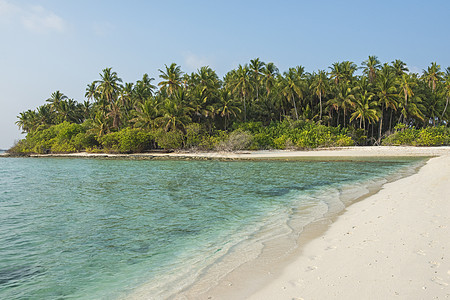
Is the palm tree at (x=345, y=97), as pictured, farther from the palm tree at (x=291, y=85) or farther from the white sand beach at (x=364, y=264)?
the white sand beach at (x=364, y=264)

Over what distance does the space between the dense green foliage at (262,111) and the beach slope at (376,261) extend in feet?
130

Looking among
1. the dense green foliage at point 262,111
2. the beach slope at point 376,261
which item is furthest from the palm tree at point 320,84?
the beach slope at point 376,261

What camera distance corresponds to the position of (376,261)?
4406 mm

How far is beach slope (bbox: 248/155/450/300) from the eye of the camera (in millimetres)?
3496

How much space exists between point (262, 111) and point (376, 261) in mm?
57423

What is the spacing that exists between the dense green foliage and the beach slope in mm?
39675

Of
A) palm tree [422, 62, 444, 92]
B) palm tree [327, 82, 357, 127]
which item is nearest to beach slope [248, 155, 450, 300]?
palm tree [327, 82, 357, 127]

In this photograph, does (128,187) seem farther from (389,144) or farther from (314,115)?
(314,115)

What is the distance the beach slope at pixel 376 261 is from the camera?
3.50 m

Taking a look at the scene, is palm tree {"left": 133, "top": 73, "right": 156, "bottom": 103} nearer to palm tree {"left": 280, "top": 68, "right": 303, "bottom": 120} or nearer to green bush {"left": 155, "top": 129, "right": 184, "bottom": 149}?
green bush {"left": 155, "top": 129, "right": 184, "bottom": 149}

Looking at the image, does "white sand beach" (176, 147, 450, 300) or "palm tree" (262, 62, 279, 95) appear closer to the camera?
"white sand beach" (176, 147, 450, 300)

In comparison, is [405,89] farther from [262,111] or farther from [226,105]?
[226,105]

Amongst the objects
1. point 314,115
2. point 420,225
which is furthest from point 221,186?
point 314,115

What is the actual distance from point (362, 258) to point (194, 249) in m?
3.28
